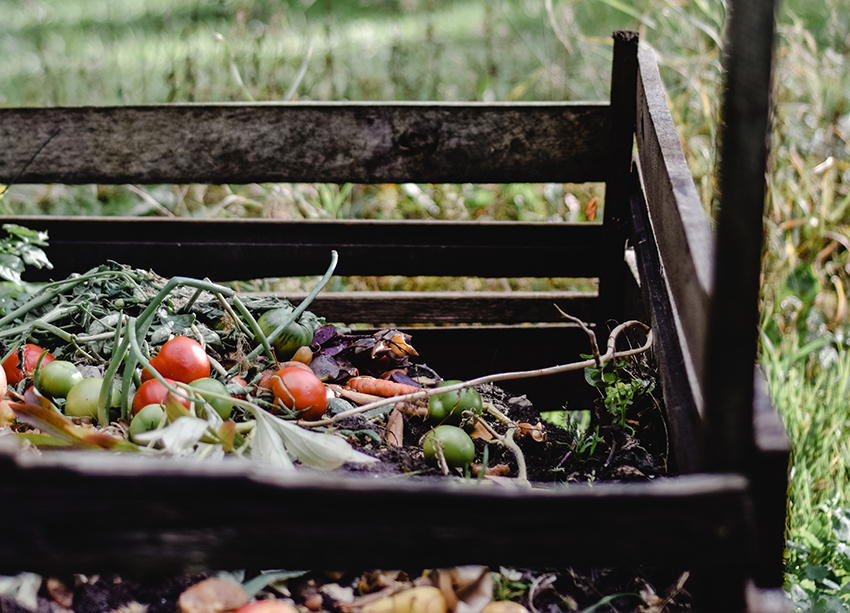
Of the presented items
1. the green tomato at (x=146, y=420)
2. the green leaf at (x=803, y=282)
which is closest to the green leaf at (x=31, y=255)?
the green tomato at (x=146, y=420)

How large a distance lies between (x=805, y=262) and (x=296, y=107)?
2.28 meters

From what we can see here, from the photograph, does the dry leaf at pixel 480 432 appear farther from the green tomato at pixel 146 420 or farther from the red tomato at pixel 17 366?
the red tomato at pixel 17 366

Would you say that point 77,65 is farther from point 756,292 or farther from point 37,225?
point 756,292

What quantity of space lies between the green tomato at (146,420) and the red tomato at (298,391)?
228mm

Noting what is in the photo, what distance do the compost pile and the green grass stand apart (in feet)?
1.98

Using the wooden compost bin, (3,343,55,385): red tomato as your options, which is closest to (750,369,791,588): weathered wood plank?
the wooden compost bin

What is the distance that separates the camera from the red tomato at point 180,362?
1354 millimetres

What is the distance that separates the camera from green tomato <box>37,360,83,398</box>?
1398mm

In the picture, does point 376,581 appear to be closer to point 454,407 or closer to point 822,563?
point 454,407

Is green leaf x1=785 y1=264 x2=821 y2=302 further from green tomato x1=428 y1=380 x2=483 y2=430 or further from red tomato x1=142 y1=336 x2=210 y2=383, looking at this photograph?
red tomato x1=142 y1=336 x2=210 y2=383

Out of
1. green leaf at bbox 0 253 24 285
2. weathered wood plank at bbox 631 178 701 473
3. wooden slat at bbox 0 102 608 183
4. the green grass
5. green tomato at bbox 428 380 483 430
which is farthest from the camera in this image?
the green grass

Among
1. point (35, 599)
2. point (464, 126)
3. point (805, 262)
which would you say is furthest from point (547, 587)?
point (805, 262)

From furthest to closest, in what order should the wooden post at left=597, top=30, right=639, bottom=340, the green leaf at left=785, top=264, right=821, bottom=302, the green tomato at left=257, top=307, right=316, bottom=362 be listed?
1. the green leaf at left=785, top=264, right=821, bottom=302
2. the wooden post at left=597, top=30, right=639, bottom=340
3. the green tomato at left=257, top=307, right=316, bottom=362

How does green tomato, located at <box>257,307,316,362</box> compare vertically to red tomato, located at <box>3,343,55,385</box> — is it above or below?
above
